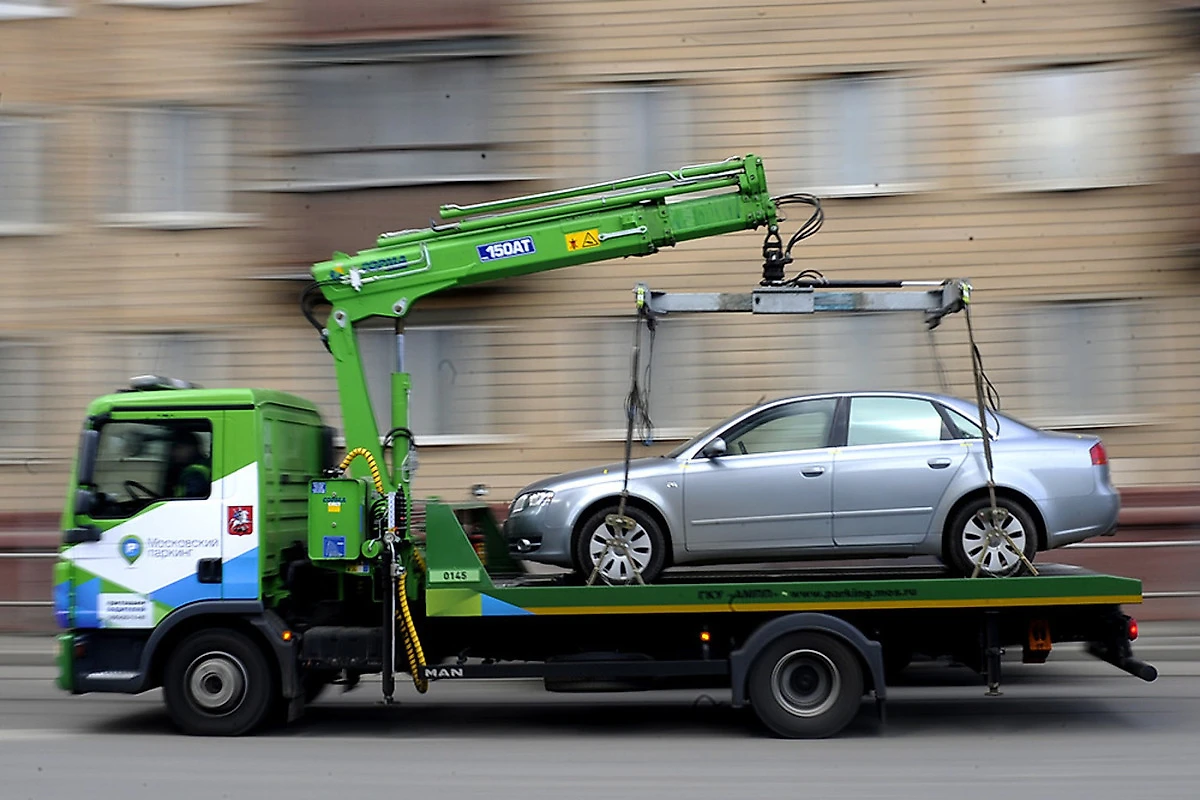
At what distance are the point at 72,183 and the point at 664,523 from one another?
995cm

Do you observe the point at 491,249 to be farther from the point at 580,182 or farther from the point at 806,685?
the point at 580,182

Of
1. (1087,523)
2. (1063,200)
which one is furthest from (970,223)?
(1087,523)

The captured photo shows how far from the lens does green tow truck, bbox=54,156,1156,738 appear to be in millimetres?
8398

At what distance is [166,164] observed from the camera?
15656 mm

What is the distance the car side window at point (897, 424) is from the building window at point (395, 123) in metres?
7.07

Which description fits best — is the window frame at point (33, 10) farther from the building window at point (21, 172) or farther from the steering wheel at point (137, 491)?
the steering wheel at point (137, 491)

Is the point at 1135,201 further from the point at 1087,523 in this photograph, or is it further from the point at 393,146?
the point at 393,146

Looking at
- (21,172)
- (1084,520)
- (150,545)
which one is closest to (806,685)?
(1084,520)

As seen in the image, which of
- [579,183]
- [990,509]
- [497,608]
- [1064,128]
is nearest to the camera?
[497,608]

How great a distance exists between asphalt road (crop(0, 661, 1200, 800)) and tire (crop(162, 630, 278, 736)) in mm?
153

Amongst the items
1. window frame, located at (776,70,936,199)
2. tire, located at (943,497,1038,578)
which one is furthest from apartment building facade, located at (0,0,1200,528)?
tire, located at (943,497,1038,578)

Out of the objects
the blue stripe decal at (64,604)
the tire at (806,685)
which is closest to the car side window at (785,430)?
the tire at (806,685)

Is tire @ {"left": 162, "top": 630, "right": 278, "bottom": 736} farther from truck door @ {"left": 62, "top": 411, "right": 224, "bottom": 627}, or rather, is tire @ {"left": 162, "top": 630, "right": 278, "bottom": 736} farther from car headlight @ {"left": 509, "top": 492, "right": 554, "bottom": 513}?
car headlight @ {"left": 509, "top": 492, "right": 554, "bottom": 513}

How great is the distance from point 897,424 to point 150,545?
201 inches
